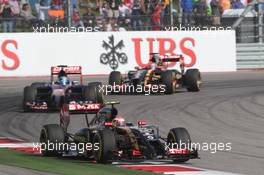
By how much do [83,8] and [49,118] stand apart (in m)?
13.2

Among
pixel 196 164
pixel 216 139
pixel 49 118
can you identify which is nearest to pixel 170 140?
pixel 196 164

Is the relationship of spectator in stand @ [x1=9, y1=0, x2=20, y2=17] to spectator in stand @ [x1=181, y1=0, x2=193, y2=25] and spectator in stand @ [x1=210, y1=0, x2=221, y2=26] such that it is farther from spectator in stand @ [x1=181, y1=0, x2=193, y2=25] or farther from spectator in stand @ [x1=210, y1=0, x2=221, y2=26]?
spectator in stand @ [x1=210, y1=0, x2=221, y2=26]

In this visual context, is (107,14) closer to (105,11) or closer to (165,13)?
(105,11)

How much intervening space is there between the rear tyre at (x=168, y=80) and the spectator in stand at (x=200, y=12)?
8.06 meters

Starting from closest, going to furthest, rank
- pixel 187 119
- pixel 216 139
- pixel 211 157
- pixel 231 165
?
pixel 231 165 < pixel 211 157 < pixel 216 139 < pixel 187 119

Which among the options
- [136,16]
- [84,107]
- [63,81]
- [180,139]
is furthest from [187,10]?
[180,139]

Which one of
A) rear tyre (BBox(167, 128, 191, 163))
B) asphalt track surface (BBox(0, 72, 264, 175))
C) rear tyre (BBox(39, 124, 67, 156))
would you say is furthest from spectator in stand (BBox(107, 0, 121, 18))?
rear tyre (BBox(167, 128, 191, 163))

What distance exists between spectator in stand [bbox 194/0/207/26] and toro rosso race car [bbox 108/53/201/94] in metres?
7.08

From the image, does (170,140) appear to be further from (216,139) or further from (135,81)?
(135,81)

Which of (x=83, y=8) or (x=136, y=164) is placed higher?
(x=83, y=8)

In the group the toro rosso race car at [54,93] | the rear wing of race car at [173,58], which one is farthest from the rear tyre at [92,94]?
the rear wing of race car at [173,58]

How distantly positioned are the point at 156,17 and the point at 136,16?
76 centimetres

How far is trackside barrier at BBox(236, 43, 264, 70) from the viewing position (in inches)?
1395

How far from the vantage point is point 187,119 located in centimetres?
2022
